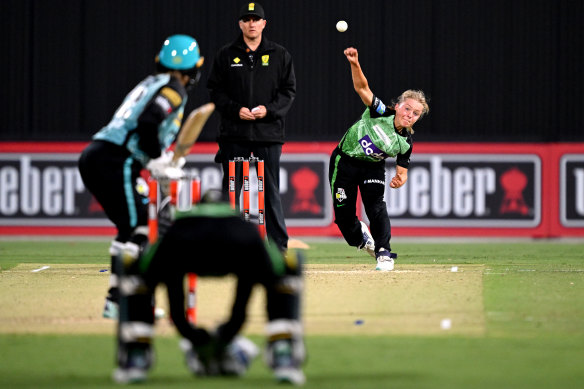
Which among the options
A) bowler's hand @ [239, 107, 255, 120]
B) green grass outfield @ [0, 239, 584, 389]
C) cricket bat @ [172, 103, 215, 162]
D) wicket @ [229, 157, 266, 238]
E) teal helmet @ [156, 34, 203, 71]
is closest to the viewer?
green grass outfield @ [0, 239, 584, 389]

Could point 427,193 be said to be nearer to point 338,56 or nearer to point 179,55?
point 338,56

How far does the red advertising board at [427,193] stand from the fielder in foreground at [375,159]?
5.15 m

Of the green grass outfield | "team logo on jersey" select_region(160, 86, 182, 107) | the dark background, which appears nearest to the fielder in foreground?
the green grass outfield

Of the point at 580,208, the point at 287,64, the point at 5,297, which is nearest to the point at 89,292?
the point at 5,297

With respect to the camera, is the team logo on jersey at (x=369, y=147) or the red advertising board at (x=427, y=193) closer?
the team logo on jersey at (x=369, y=147)

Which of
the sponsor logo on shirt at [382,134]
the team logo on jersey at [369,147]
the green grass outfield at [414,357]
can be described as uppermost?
the sponsor logo on shirt at [382,134]

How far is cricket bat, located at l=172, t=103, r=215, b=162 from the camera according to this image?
7602 millimetres

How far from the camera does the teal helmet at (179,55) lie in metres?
7.95

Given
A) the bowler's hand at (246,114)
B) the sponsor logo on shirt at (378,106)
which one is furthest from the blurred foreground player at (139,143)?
the sponsor logo on shirt at (378,106)

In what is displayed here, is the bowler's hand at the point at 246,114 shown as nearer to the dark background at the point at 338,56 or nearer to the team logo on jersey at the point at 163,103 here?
the team logo on jersey at the point at 163,103

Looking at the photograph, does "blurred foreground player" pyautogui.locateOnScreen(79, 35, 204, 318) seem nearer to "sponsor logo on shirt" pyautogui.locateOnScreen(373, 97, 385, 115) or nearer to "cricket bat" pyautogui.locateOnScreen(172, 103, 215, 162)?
"cricket bat" pyautogui.locateOnScreen(172, 103, 215, 162)

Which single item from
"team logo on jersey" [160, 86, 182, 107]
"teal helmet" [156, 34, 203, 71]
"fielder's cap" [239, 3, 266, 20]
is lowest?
"team logo on jersey" [160, 86, 182, 107]

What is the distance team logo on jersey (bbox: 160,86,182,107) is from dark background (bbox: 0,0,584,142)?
40.5 feet

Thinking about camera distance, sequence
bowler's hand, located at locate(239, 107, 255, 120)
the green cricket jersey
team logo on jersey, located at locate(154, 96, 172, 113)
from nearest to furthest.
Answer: team logo on jersey, located at locate(154, 96, 172, 113)
bowler's hand, located at locate(239, 107, 255, 120)
the green cricket jersey
